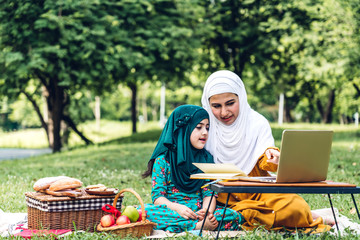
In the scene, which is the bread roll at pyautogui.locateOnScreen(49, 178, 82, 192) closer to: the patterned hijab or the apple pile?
the apple pile

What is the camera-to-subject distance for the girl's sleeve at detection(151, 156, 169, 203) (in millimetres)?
4309

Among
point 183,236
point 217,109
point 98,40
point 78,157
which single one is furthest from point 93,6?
point 183,236

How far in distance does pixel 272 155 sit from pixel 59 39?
8868mm

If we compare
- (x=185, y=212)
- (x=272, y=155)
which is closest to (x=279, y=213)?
(x=272, y=155)

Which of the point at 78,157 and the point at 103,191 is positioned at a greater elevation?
the point at 103,191

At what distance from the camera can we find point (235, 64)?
17.4m

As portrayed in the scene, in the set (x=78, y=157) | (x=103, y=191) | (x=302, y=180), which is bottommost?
(x=78, y=157)

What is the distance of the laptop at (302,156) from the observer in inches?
137

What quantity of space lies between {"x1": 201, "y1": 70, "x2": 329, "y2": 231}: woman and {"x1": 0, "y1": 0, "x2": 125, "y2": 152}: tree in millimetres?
7733

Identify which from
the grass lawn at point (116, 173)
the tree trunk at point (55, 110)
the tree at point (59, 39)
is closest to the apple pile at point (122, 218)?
the grass lawn at point (116, 173)

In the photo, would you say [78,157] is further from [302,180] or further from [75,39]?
[302,180]

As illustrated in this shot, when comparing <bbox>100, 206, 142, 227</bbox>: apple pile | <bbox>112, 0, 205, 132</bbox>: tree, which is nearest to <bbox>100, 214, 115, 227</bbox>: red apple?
<bbox>100, 206, 142, 227</bbox>: apple pile

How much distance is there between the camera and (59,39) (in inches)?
462

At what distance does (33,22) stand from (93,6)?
1.60 m
